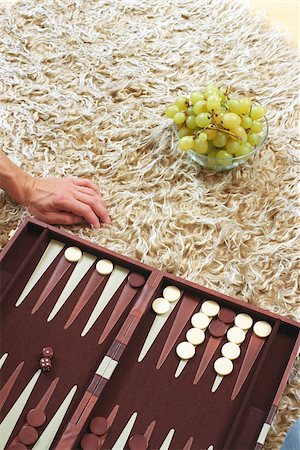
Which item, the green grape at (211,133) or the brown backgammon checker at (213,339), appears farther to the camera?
the green grape at (211,133)

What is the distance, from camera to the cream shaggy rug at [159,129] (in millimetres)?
1402

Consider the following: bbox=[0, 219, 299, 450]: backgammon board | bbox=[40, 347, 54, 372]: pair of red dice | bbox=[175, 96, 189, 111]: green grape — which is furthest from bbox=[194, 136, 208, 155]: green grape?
bbox=[40, 347, 54, 372]: pair of red dice

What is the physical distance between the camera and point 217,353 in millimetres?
1135

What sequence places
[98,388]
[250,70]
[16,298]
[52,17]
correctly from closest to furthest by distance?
[98,388], [16,298], [250,70], [52,17]

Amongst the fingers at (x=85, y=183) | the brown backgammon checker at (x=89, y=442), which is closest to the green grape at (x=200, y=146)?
the fingers at (x=85, y=183)

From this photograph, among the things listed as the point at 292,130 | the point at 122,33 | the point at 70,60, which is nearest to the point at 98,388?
the point at 292,130

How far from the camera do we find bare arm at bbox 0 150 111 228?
1.43 metres

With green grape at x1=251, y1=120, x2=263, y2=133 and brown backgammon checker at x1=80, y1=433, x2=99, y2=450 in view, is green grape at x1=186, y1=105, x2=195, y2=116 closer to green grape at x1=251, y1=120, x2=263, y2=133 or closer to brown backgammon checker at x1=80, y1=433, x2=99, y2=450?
green grape at x1=251, y1=120, x2=263, y2=133

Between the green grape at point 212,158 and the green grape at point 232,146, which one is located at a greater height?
the green grape at point 232,146

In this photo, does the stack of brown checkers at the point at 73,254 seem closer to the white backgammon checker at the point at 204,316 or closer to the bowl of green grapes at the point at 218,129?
the white backgammon checker at the point at 204,316

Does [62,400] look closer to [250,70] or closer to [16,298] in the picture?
[16,298]

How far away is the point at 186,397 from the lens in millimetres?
1080

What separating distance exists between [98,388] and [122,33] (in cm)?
122

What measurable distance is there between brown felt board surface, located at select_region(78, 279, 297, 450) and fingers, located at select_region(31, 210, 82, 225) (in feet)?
1.29
